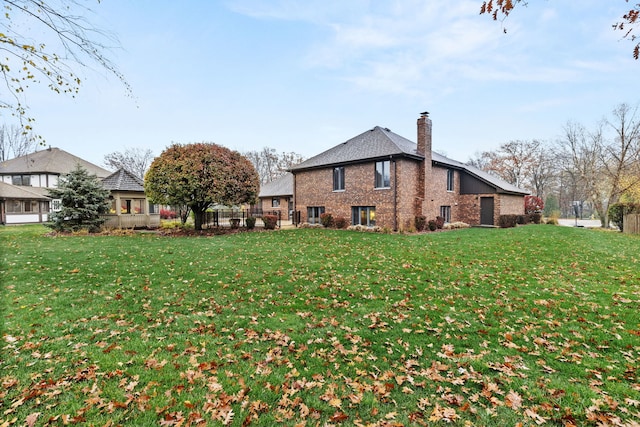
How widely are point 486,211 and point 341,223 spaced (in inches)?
481

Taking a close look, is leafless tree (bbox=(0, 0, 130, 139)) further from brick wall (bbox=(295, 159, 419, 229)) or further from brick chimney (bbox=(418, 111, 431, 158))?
brick chimney (bbox=(418, 111, 431, 158))

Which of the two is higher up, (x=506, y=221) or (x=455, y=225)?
(x=506, y=221)

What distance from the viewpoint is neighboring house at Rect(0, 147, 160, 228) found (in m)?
20.5

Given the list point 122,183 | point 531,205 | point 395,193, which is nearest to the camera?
point 395,193

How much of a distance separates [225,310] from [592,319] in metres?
6.64

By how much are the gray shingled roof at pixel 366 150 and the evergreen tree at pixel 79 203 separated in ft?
44.2

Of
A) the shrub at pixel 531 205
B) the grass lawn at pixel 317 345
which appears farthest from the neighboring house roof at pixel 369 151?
the grass lawn at pixel 317 345

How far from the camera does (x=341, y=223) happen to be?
1958cm

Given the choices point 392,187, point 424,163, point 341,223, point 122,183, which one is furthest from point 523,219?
point 122,183

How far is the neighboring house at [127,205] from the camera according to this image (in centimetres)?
2006

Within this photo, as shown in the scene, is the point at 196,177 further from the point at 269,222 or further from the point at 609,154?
the point at 609,154

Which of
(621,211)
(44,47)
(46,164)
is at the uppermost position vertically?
(46,164)

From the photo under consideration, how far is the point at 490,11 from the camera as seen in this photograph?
340 cm

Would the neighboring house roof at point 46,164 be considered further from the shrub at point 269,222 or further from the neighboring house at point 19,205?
the shrub at point 269,222
